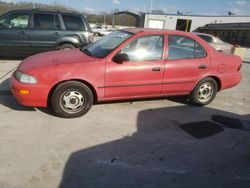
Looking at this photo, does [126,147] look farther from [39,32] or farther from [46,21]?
[46,21]

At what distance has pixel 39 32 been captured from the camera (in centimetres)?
Result: 921

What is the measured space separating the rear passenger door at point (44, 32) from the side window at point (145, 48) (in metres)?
4.98

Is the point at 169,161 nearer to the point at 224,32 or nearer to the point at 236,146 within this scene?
the point at 236,146

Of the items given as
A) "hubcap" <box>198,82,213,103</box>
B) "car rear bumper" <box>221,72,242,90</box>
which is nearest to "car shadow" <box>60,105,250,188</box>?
"hubcap" <box>198,82,213,103</box>

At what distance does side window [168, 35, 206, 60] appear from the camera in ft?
17.6

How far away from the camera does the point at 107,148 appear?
12.7 ft

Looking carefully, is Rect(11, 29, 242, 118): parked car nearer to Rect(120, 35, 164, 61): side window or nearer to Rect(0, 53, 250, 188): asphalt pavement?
Rect(120, 35, 164, 61): side window

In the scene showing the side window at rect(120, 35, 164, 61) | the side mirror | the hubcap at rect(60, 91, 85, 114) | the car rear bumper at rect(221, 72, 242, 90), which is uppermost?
the side window at rect(120, 35, 164, 61)

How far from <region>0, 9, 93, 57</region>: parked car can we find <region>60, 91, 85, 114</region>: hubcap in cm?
488

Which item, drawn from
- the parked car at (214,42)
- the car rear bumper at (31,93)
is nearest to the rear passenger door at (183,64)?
the car rear bumper at (31,93)

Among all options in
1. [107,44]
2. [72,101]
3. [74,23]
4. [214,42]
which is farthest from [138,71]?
[214,42]

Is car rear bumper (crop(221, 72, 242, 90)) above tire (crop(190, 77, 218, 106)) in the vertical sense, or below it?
above

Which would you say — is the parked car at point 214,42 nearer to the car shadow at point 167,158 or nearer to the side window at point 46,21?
the side window at point 46,21

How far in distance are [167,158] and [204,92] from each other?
2665 millimetres
